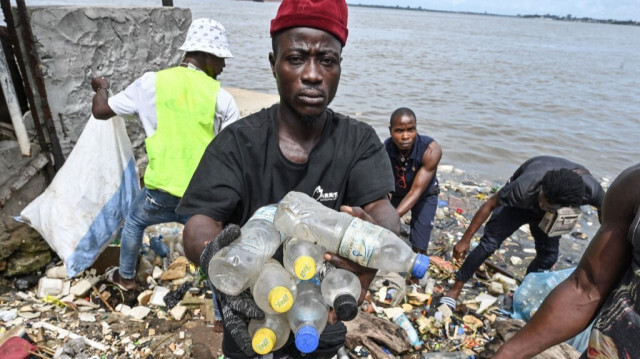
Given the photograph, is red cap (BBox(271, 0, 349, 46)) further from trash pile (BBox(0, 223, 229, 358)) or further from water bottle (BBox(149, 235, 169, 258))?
water bottle (BBox(149, 235, 169, 258))

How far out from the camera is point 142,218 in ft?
9.66

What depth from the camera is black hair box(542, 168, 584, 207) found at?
302 cm

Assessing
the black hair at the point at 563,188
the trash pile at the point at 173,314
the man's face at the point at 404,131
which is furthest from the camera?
the man's face at the point at 404,131

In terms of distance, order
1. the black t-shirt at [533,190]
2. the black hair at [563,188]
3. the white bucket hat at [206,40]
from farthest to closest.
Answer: the black t-shirt at [533,190], the black hair at [563,188], the white bucket hat at [206,40]

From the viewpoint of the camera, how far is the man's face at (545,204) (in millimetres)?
3131

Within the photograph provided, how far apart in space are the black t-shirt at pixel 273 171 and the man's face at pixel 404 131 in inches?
86.9

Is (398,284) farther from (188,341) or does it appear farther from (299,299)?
(299,299)

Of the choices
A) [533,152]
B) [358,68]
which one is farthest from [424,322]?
[358,68]

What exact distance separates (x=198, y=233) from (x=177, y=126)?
58.8 inches

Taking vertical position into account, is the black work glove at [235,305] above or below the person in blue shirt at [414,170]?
above

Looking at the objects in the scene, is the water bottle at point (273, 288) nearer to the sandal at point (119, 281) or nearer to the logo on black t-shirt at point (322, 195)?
the logo on black t-shirt at point (322, 195)

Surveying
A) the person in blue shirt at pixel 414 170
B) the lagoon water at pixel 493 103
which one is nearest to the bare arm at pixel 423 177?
the person in blue shirt at pixel 414 170

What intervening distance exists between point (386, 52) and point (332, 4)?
905 inches

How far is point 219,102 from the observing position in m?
2.77
